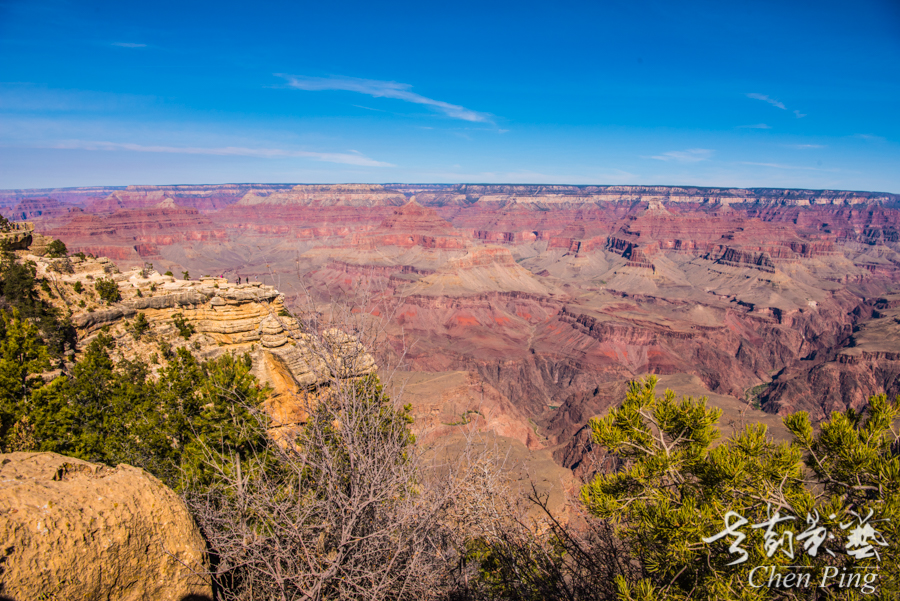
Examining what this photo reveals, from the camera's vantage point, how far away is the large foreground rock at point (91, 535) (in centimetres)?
519

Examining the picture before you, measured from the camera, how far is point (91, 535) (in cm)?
586

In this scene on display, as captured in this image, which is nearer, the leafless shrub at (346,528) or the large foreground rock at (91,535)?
the large foreground rock at (91,535)

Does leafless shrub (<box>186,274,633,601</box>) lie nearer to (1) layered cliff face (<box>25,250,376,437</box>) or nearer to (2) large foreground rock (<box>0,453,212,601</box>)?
(2) large foreground rock (<box>0,453,212,601</box>)

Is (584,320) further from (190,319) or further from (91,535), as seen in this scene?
(91,535)

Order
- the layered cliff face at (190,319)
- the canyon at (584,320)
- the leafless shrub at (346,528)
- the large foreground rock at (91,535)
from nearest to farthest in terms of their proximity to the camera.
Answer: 1. the large foreground rock at (91,535)
2. the leafless shrub at (346,528)
3. the layered cliff face at (190,319)
4. the canyon at (584,320)

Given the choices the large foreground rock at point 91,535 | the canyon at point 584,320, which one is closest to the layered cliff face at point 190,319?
the canyon at point 584,320

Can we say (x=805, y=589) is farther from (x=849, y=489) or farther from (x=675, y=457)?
(x=675, y=457)

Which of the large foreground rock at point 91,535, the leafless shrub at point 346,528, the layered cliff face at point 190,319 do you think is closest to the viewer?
the large foreground rock at point 91,535

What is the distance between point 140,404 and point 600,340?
88539 millimetres

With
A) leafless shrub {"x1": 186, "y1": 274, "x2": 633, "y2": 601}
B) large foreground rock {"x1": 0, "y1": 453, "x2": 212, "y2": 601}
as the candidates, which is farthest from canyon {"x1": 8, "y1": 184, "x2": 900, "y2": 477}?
large foreground rock {"x1": 0, "y1": 453, "x2": 212, "y2": 601}

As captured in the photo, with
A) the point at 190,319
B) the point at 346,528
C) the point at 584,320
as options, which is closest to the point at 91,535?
the point at 346,528

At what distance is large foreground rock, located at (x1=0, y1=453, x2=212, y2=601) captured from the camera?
5188 mm

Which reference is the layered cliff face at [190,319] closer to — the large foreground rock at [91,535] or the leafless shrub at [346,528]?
the leafless shrub at [346,528]

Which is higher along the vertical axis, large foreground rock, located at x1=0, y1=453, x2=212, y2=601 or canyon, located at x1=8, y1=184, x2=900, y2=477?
large foreground rock, located at x1=0, y1=453, x2=212, y2=601
